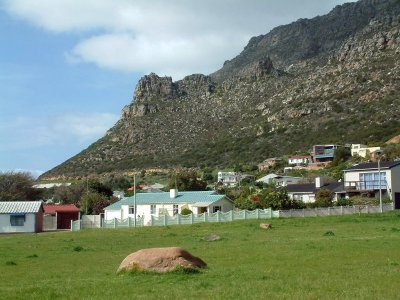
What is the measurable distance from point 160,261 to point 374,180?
63.5m

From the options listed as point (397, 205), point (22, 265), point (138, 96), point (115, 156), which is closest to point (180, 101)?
point (138, 96)

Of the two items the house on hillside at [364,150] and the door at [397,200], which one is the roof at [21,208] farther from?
the house on hillside at [364,150]

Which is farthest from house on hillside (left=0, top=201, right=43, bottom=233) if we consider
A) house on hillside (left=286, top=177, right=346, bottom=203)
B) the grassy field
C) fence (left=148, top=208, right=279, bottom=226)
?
the grassy field

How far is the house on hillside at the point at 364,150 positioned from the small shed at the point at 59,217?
48485mm

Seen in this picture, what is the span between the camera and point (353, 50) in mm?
134875

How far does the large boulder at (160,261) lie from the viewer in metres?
16.3

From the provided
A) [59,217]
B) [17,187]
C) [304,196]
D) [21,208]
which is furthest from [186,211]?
[17,187]

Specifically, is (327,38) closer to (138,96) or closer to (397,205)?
(138,96)

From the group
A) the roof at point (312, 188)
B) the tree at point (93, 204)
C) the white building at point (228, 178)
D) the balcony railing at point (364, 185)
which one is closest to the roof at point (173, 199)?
the tree at point (93, 204)

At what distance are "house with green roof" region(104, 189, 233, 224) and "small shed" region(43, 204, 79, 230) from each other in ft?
13.7

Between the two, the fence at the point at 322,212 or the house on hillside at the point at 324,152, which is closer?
the fence at the point at 322,212

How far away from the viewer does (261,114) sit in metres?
131

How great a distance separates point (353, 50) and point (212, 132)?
37.4m

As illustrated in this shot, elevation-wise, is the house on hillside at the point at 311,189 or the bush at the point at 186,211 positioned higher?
the house on hillside at the point at 311,189
